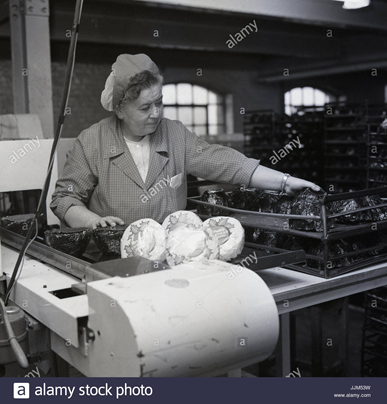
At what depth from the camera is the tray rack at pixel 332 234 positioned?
1.45m

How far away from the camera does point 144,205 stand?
1.94 m

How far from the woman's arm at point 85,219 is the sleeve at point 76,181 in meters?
0.07

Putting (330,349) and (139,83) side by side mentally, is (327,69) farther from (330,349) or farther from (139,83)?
(139,83)

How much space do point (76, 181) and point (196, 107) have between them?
8149 millimetres

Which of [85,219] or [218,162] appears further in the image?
[218,162]

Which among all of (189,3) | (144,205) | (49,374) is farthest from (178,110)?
(49,374)

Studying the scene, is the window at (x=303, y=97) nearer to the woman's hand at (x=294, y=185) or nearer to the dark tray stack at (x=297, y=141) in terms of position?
the dark tray stack at (x=297, y=141)

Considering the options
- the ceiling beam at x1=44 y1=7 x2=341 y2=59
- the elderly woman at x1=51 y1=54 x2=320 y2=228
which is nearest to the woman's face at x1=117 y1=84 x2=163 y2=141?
the elderly woman at x1=51 y1=54 x2=320 y2=228

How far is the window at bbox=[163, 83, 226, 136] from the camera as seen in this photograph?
952cm

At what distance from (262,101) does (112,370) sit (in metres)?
9.85

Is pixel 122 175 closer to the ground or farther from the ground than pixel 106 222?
farther from the ground

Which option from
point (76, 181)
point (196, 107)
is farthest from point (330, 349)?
point (196, 107)

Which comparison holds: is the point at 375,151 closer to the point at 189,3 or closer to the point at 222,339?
the point at 189,3

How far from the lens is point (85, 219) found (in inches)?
68.5
